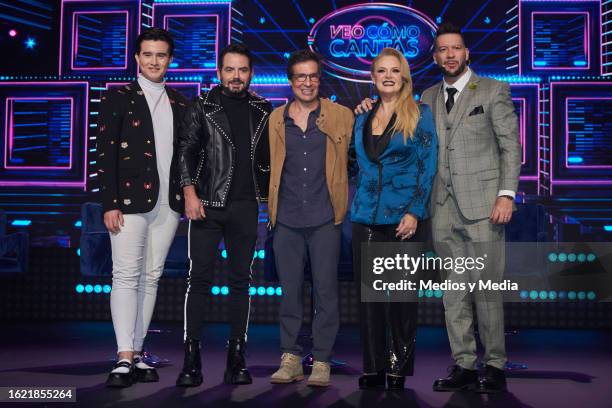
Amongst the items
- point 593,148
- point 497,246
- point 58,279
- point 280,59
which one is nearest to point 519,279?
point 593,148

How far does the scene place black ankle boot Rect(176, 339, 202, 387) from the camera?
3521 millimetres

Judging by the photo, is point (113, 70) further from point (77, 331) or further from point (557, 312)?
point (557, 312)

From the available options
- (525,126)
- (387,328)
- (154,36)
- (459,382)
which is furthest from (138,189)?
(525,126)

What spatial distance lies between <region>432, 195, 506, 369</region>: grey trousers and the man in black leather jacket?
94 cm

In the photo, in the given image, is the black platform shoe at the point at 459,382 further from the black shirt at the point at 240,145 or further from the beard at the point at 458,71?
the beard at the point at 458,71

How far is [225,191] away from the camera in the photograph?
362 cm

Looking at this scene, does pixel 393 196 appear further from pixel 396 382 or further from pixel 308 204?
pixel 396 382

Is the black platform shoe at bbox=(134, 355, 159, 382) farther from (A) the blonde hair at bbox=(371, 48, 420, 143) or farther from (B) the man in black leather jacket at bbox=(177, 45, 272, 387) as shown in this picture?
(A) the blonde hair at bbox=(371, 48, 420, 143)

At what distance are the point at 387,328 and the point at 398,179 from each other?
71 cm

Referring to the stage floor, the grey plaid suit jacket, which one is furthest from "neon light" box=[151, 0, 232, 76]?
the grey plaid suit jacket

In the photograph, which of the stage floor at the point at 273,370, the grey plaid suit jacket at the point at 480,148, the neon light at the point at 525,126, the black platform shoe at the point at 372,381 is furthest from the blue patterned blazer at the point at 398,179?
the neon light at the point at 525,126

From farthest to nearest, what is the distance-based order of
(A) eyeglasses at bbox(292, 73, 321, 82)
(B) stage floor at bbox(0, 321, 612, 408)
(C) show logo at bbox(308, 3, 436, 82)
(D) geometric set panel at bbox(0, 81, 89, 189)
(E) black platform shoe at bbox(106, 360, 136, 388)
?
(D) geometric set panel at bbox(0, 81, 89, 189) → (C) show logo at bbox(308, 3, 436, 82) → (A) eyeglasses at bbox(292, 73, 321, 82) → (E) black platform shoe at bbox(106, 360, 136, 388) → (B) stage floor at bbox(0, 321, 612, 408)

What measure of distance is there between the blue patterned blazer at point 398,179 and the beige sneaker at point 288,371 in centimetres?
78

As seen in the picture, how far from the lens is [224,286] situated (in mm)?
6562
